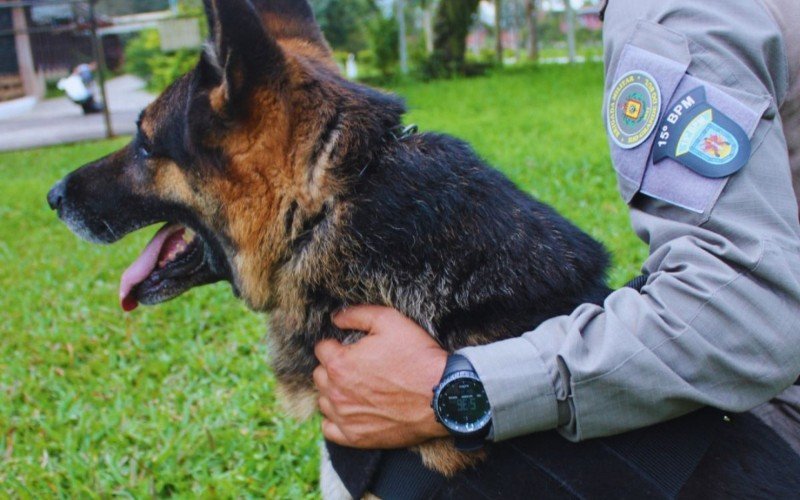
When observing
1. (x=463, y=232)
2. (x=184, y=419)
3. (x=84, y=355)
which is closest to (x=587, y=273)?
(x=463, y=232)

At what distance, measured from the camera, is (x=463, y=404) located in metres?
1.68

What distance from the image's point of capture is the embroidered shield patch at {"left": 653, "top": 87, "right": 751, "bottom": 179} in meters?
1.56

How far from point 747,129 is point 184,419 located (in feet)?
9.09

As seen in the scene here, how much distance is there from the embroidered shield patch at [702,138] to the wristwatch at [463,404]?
2.07 ft

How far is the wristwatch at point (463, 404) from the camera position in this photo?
1.68 m

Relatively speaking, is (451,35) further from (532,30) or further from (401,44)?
(532,30)

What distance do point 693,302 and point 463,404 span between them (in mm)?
519

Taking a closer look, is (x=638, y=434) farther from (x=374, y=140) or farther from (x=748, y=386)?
(x=374, y=140)

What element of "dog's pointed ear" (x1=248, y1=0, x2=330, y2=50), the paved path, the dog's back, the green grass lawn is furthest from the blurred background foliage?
the dog's back

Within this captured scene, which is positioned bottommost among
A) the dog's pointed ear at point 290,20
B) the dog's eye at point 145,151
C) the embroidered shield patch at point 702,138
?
the dog's eye at point 145,151

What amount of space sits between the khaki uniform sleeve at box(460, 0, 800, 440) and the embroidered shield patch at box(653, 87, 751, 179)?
1.0 inches

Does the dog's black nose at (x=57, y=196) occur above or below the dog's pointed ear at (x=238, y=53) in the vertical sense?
below

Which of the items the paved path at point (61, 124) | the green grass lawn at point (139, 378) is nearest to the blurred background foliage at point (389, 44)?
the paved path at point (61, 124)

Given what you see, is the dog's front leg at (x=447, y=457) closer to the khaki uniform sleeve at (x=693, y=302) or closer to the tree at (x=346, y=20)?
the khaki uniform sleeve at (x=693, y=302)
